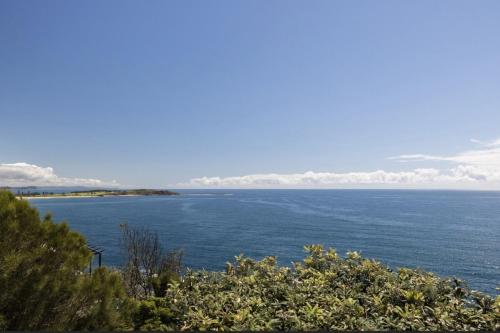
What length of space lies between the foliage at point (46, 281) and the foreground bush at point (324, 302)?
0.96 metres

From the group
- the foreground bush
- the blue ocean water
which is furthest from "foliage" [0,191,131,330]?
the blue ocean water

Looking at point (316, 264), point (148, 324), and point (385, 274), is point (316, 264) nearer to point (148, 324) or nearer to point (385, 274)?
point (385, 274)

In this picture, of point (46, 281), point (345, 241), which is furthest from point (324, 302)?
point (345, 241)

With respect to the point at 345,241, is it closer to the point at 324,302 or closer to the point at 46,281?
the point at 324,302

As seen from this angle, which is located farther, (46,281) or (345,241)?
(345,241)

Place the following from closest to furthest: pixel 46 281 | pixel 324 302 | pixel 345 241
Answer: pixel 46 281, pixel 324 302, pixel 345 241

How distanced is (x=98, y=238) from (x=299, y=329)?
5280 centimetres

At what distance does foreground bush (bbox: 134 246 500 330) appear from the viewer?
4.76 metres

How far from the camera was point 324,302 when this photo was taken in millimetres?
5449

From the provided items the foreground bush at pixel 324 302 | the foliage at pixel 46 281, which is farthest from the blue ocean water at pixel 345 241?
the foliage at pixel 46 281

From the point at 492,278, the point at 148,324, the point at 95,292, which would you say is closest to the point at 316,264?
the point at 148,324

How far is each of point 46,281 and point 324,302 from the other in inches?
182

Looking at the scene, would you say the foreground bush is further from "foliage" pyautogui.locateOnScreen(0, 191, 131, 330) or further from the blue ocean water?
the blue ocean water

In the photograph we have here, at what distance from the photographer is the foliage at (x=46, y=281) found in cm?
475
